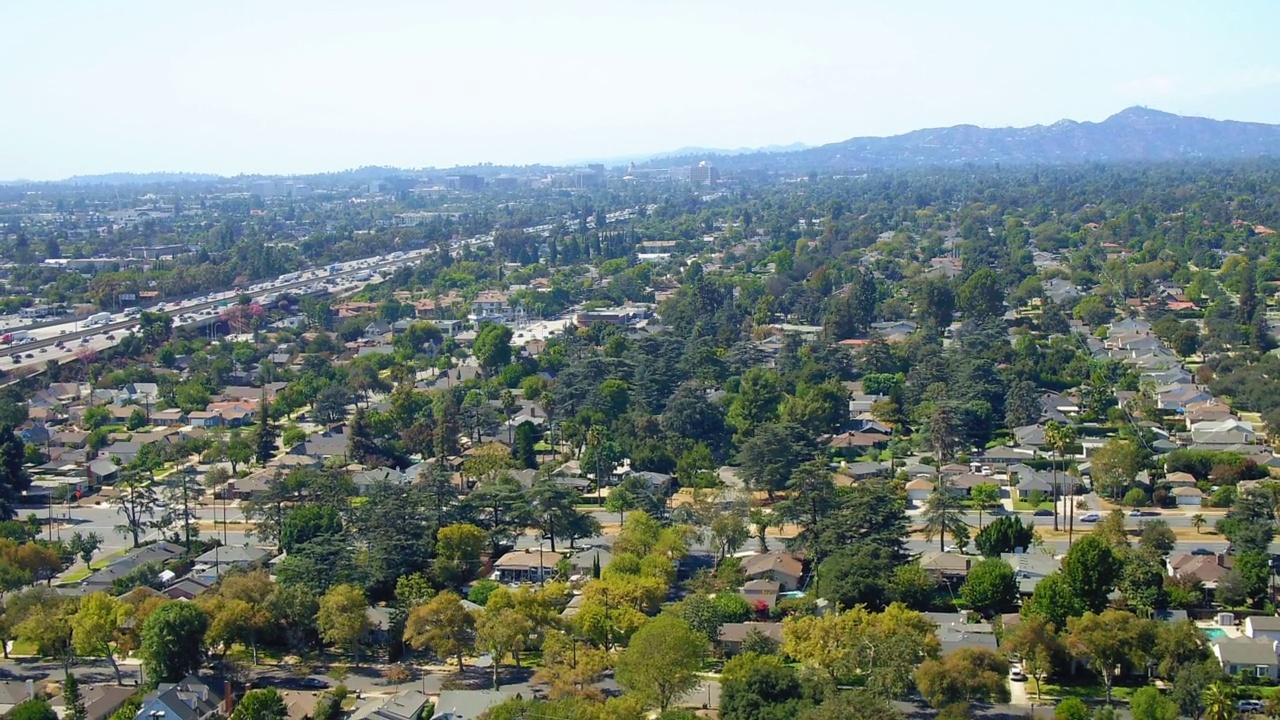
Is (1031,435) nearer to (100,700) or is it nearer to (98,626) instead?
(98,626)

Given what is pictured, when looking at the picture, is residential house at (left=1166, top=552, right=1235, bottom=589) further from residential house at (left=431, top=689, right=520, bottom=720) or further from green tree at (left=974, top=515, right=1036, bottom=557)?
residential house at (left=431, top=689, right=520, bottom=720)

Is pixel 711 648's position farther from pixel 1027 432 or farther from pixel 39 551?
pixel 1027 432

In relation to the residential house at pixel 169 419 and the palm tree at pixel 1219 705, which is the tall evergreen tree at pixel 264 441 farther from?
the palm tree at pixel 1219 705

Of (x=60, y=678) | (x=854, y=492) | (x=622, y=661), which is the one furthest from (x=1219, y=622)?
(x=60, y=678)

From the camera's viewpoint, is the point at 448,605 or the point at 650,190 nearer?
the point at 448,605

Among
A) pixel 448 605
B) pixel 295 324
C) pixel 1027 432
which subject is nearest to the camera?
pixel 448 605

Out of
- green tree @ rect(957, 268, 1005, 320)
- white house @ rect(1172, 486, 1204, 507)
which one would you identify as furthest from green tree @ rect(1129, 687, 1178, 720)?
green tree @ rect(957, 268, 1005, 320)

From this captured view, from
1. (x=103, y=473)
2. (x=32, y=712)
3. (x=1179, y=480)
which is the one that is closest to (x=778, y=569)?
(x=1179, y=480)

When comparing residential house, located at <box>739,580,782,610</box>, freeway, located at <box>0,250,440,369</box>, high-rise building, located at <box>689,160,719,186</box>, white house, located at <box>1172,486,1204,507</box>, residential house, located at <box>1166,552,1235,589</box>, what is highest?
high-rise building, located at <box>689,160,719,186</box>
